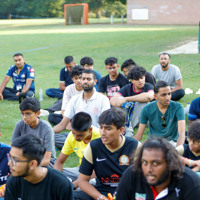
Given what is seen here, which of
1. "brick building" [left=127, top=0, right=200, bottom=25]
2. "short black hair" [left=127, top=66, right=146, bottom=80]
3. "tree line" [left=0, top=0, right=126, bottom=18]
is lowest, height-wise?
"short black hair" [left=127, top=66, right=146, bottom=80]

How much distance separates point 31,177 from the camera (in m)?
3.37

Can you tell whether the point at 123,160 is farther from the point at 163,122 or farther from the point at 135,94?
the point at 135,94

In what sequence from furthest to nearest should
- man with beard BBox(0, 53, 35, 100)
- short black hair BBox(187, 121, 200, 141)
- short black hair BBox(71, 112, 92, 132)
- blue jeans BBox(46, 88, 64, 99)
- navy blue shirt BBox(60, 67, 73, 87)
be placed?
blue jeans BBox(46, 88, 64, 99) < man with beard BBox(0, 53, 35, 100) < navy blue shirt BBox(60, 67, 73, 87) < short black hair BBox(71, 112, 92, 132) < short black hair BBox(187, 121, 200, 141)

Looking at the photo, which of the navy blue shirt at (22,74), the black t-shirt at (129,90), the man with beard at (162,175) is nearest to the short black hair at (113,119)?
the man with beard at (162,175)

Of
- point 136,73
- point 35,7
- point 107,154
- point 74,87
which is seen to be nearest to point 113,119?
point 107,154

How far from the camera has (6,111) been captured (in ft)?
31.7

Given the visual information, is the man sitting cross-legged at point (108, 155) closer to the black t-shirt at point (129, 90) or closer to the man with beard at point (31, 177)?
the man with beard at point (31, 177)

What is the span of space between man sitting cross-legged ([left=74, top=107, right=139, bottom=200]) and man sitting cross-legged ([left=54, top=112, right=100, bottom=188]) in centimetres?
38

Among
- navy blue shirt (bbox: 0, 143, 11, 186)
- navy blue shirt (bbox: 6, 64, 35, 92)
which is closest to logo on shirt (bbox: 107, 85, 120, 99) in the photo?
navy blue shirt (bbox: 6, 64, 35, 92)

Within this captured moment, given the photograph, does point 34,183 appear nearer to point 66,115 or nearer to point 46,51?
point 66,115

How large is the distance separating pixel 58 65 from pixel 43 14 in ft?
177

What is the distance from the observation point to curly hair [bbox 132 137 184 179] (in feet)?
9.95

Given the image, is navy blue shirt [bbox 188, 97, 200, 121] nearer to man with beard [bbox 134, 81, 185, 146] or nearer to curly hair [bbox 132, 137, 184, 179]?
man with beard [bbox 134, 81, 185, 146]

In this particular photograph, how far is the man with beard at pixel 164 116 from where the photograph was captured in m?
5.84
